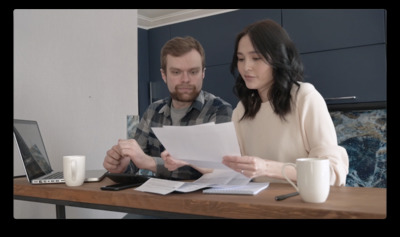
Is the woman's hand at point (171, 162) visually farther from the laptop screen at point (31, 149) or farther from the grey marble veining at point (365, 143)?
the grey marble veining at point (365, 143)

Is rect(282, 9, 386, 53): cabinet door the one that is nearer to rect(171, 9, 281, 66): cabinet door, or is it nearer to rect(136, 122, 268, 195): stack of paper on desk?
rect(171, 9, 281, 66): cabinet door

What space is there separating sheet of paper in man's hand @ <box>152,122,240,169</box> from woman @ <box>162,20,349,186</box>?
34cm

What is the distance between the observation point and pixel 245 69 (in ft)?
4.49

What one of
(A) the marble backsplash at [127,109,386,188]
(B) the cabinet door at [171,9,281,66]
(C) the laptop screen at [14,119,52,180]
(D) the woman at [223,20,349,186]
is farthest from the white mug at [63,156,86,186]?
(B) the cabinet door at [171,9,281,66]

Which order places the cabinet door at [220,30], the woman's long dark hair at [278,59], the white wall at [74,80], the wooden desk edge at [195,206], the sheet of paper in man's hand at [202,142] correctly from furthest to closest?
the cabinet door at [220,30]
the white wall at [74,80]
the woman's long dark hair at [278,59]
the sheet of paper in man's hand at [202,142]
the wooden desk edge at [195,206]

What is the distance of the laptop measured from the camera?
120 centimetres

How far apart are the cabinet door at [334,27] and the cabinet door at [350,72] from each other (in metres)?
0.06

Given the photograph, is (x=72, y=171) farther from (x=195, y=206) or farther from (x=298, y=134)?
(x=298, y=134)

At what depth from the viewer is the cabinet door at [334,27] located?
2.50 m

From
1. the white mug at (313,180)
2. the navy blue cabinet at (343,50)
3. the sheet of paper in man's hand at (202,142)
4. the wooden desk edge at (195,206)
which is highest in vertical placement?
the navy blue cabinet at (343,50)

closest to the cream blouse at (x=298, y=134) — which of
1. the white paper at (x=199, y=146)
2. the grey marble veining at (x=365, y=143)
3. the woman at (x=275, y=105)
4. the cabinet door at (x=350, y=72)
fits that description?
the woman at (x=275, y=105)

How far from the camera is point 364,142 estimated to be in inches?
104

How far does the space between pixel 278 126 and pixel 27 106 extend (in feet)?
3.63
